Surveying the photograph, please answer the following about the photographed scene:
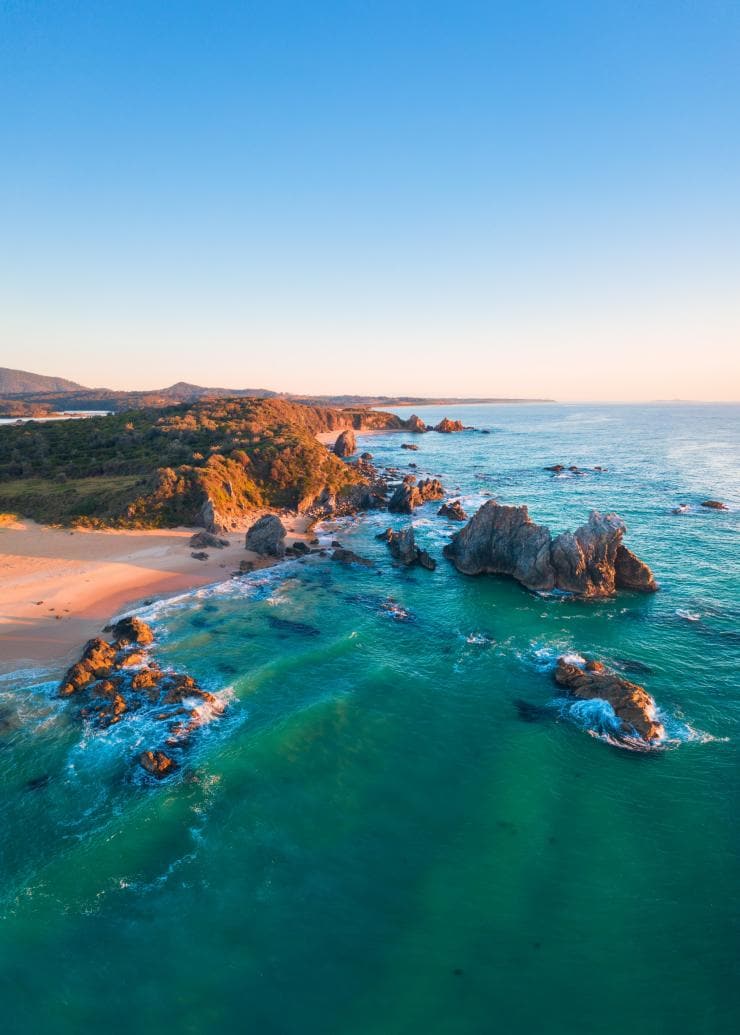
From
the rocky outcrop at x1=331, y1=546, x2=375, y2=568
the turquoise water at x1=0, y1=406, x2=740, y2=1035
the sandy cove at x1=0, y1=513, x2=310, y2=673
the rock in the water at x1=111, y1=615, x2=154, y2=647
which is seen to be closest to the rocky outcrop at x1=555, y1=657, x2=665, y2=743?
the turquoise water at x1=0, y1=406, x2=740, y2=1035

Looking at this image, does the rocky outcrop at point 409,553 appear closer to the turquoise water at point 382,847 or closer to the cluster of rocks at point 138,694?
the turquoise water at point 382,847

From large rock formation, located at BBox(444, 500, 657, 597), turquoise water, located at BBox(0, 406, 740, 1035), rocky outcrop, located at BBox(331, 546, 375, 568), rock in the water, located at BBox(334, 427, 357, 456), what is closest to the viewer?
turquoise water, located at BBox(0, 406, 740, 1035)

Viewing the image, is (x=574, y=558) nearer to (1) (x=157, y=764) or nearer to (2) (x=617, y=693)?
(2) (x=617, y=693)

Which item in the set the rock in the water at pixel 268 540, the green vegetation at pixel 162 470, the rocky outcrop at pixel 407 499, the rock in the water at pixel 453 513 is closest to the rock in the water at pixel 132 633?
the rock in the water at pixel 268 540

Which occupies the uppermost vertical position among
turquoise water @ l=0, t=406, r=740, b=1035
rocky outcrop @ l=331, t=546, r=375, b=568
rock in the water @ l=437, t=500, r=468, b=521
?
rock in the water @ l=437, t=500, r=468, b=521

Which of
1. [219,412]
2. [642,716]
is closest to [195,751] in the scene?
[642,716]

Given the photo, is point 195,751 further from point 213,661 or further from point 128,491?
point 128,491

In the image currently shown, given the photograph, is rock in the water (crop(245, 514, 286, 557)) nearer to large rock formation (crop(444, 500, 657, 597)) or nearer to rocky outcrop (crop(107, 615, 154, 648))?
rocky outcrop (crop(107, 615, 154, 648))
